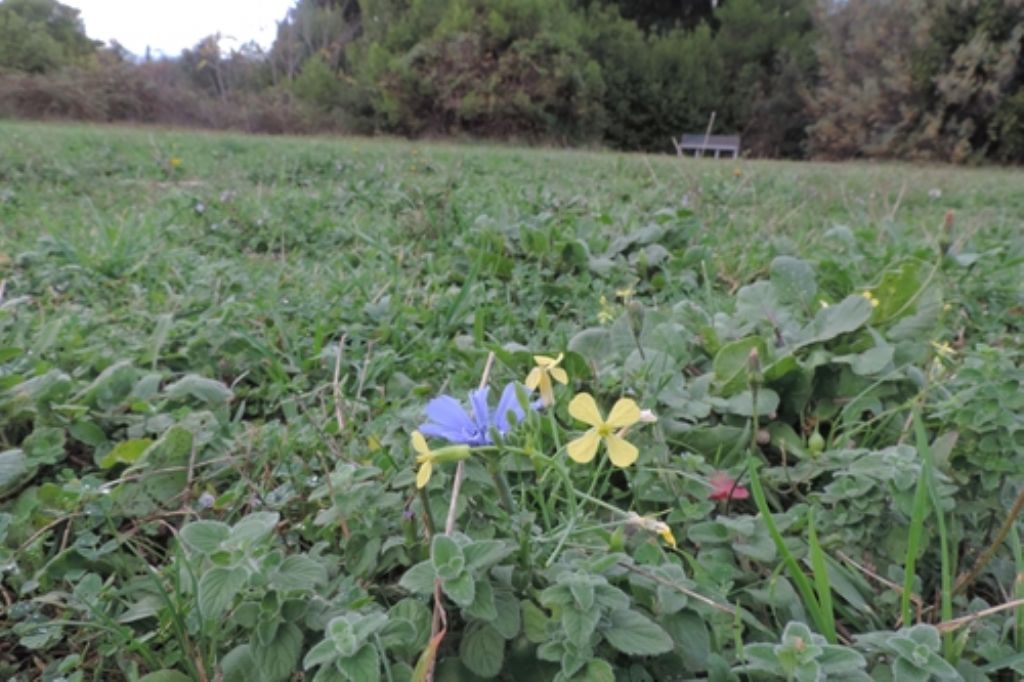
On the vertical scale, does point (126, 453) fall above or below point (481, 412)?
below

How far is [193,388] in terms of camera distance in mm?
1280

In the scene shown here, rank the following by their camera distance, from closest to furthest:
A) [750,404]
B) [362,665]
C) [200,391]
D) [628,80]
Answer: [362,665] < [750,404] < [200,391] < [628,80]

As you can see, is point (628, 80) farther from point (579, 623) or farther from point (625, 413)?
point (579, 623)

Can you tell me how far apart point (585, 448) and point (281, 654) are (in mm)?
330

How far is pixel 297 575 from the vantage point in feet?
2.30

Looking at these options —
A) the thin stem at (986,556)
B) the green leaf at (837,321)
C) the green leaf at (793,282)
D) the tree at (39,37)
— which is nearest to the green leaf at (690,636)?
the thin stem at (986,556)

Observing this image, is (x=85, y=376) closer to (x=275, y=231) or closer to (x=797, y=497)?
(x=797, y=497)

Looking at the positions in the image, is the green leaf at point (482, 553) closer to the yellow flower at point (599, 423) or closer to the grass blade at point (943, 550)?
the yellow flower at point (599, 423)

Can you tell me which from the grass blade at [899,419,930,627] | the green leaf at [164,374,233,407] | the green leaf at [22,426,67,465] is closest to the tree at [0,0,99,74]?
the green leaf at [164,374,233,407]

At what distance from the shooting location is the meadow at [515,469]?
0.69m

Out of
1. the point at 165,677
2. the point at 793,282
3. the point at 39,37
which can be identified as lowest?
the point at 165,677

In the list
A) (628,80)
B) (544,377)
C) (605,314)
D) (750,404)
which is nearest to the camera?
(544,377)

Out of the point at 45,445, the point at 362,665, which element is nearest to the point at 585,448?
the point at 362,665

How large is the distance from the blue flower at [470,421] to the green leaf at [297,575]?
0.16 metres
